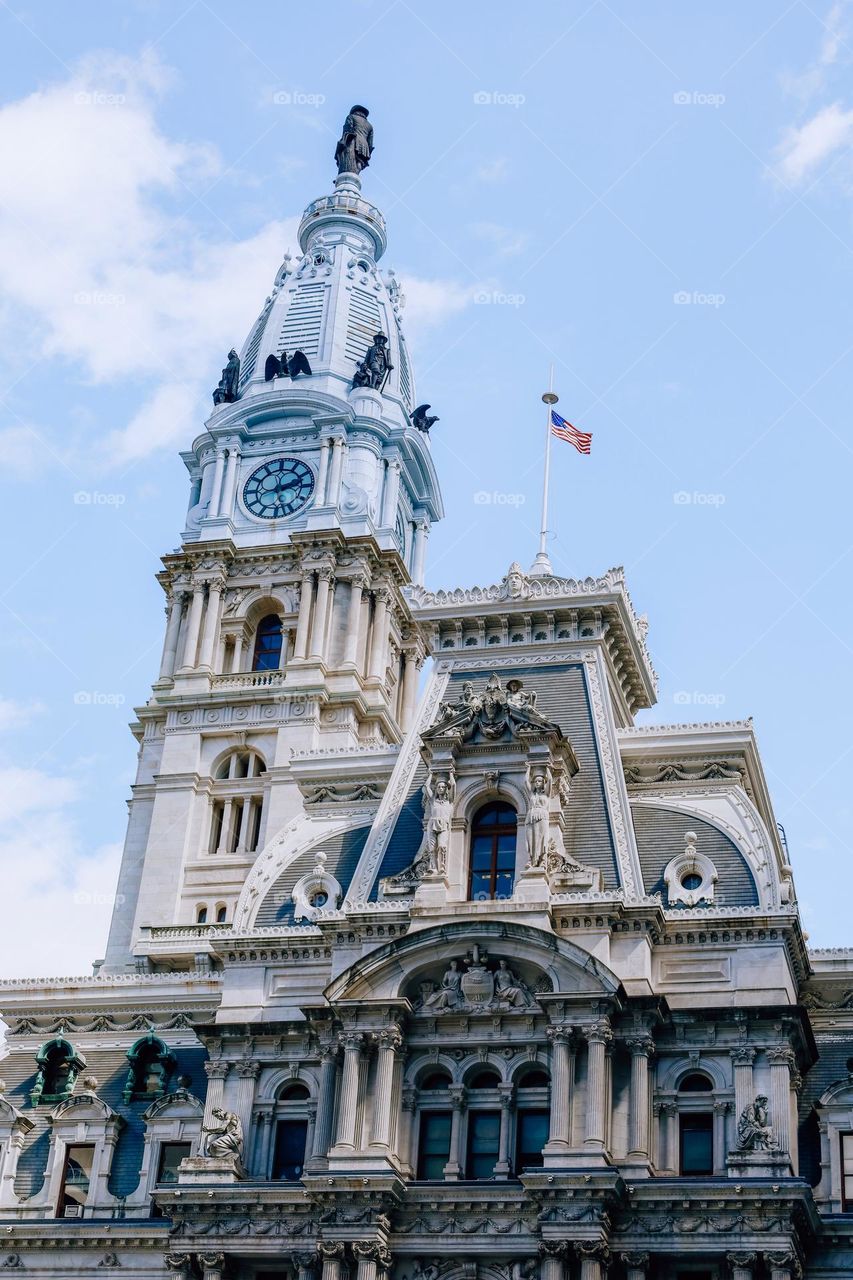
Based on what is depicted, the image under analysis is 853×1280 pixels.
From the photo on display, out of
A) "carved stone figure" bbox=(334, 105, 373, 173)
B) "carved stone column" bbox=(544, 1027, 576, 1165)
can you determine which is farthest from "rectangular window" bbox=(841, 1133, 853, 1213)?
"carved stone figure" bbox=(334, 105, 373, 173)

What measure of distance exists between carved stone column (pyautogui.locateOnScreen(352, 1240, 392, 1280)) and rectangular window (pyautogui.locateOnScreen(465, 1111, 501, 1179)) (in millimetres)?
3510

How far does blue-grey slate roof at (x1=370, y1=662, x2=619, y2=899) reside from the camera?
60.0 metres

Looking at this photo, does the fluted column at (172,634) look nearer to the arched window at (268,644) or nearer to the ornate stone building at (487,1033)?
the arched window at (268,644)

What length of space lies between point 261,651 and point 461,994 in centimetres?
4602

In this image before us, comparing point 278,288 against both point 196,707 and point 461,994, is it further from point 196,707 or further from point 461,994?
point 461,994

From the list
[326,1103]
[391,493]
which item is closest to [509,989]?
[326,1103]

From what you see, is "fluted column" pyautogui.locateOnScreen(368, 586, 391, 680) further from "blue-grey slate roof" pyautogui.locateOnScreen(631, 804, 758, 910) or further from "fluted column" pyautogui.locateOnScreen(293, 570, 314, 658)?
"blue-grey slate roof" pyautogui.locateOnScreen(631, 804, 758, 910)

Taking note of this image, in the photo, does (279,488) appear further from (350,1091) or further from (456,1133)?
(456,1133)

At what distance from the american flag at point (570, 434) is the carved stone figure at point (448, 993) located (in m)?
23.0

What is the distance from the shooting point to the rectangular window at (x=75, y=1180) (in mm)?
60438

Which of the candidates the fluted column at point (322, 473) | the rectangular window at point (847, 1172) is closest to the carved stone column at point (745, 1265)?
the rectangular window at point (847, 1172)

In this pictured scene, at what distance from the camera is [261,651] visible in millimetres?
101125

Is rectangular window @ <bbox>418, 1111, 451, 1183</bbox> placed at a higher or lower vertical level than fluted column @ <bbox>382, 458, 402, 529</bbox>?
lower

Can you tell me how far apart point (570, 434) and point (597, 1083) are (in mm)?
26935
